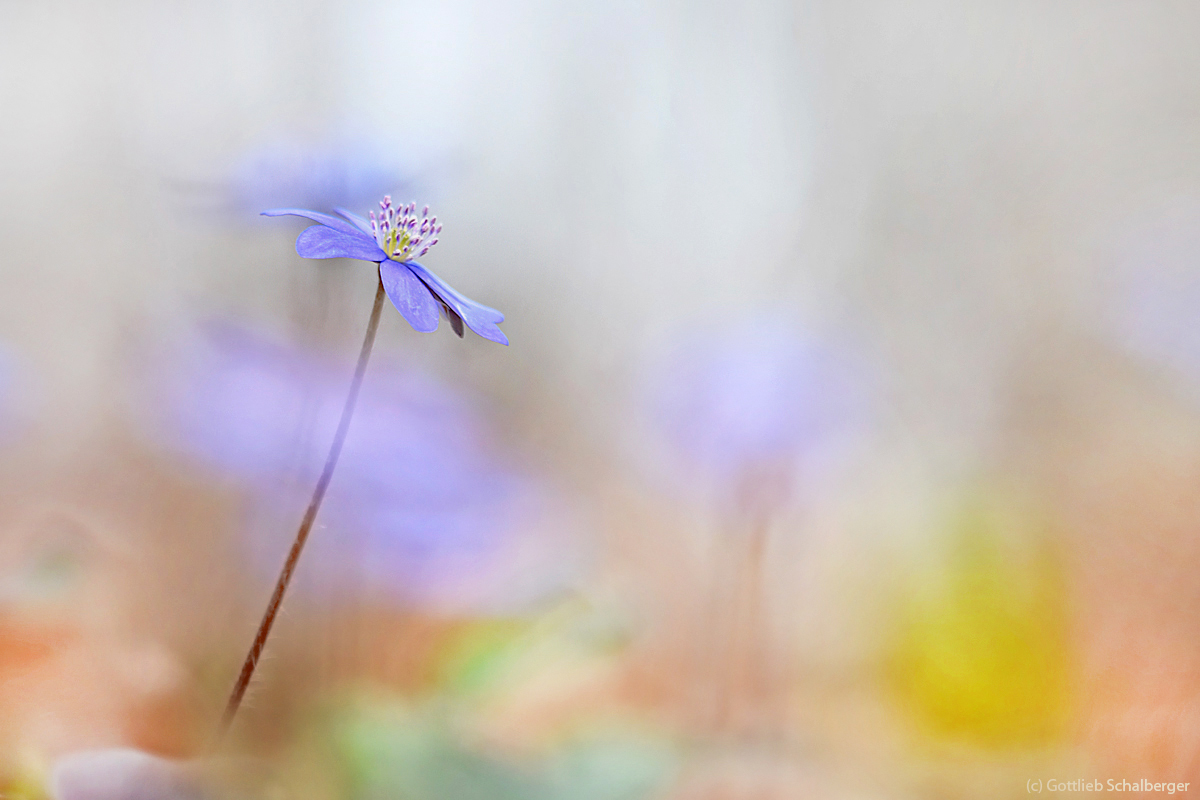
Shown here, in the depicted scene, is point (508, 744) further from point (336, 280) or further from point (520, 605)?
point (336, 280)

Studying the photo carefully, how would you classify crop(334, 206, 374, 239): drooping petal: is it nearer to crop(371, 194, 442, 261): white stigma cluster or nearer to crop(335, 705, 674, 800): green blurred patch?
crop(371, 194, 442, 261): white stigma cluster

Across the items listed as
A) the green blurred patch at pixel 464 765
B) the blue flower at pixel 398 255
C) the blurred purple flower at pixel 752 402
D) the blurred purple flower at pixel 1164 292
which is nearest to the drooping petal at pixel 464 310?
the blue flower at pixel 398 255

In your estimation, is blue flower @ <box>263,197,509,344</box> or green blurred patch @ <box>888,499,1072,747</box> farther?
green blurred patch @ <box>888,499,1072,747</box>

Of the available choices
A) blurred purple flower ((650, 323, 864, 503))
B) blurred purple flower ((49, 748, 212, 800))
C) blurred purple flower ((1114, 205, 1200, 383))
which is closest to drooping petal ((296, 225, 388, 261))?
blurred purple flower ((650, 323, 864, 503))

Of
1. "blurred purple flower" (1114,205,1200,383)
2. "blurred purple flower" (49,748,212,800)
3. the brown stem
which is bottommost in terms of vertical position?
"blurred purple flower" (49,748,212,800)

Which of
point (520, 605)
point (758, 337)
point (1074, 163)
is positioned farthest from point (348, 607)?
point (1074, 163)

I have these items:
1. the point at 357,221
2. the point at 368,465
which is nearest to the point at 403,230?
the point at 357,221

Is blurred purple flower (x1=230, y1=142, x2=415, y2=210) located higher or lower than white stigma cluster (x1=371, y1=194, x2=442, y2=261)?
higher
